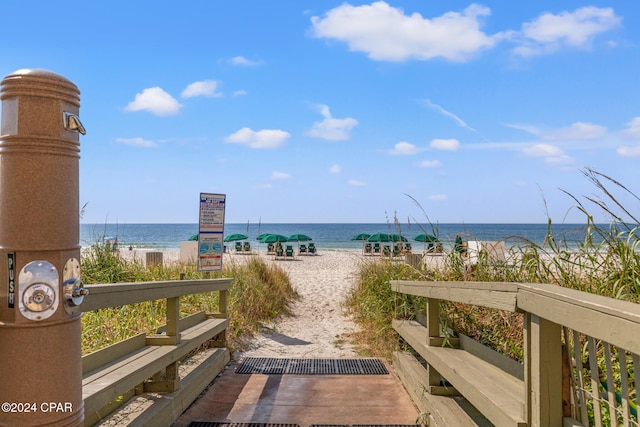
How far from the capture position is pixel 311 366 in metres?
5.35

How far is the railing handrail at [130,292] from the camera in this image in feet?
8.14

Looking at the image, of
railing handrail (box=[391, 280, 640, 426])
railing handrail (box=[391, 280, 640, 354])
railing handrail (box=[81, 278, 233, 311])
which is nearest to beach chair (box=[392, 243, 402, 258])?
railing handrail (box=[81, 278, 233, 311])

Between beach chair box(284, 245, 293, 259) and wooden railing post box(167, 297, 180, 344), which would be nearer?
wooden railing post box(167, 297, 180, 344)

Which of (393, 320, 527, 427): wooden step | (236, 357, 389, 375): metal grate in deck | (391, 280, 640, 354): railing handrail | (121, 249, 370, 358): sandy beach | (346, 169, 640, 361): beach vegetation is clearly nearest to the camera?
(391, 280, 640, 354): railing handrail

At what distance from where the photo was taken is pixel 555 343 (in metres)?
1.92

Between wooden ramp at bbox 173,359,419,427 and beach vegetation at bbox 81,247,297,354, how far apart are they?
108cm

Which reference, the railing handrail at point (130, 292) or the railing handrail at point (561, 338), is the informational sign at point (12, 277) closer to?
the railing handrail at point (130, 292)

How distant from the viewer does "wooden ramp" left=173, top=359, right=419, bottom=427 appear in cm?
376

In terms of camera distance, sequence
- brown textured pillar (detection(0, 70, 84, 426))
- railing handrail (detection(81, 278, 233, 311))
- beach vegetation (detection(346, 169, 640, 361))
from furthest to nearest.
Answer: beach vegetation (detection(346, 169, 640, 361)), railing handrail (detection(81, 278, 233, 311)), brown textured pillar (detection(0, 70, 84, 426))

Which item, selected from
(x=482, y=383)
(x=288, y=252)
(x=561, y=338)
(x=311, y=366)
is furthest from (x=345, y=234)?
(x=561, y=338)

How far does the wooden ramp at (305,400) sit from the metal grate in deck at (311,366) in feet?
0.17

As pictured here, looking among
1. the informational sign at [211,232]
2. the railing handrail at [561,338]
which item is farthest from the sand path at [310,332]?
the railing handrail at [561,338]

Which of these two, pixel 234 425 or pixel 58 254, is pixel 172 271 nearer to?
pixel 234 425

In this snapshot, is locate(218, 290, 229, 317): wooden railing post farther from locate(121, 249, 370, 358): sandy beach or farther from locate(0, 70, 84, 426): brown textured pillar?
locate(0, 70, 84, 426): brown textured pillar
